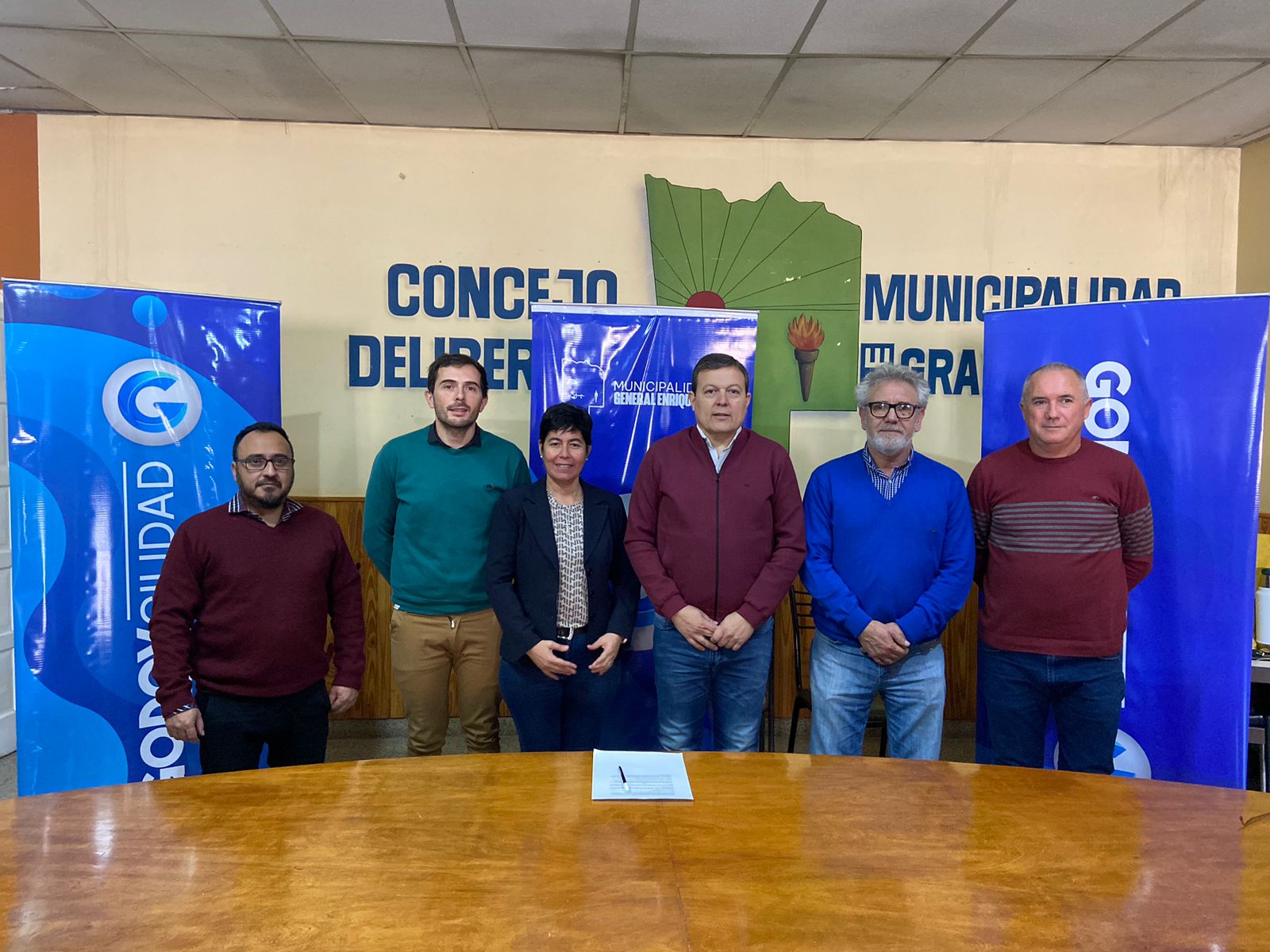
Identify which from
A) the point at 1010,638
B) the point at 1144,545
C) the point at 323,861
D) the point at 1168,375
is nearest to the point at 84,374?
the point at 323,861

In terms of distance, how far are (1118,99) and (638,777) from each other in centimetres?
370

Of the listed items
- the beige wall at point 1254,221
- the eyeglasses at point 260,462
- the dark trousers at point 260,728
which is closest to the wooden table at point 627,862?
the dark trousers at point 260,728

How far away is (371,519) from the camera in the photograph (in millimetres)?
2902

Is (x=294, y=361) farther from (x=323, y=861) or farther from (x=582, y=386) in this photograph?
(x=323, y=861)

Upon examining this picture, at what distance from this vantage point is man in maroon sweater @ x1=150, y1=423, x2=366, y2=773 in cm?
225

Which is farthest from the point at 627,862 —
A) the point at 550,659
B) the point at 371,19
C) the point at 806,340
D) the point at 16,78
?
the point at 16,78

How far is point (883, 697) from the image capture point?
2535 mm

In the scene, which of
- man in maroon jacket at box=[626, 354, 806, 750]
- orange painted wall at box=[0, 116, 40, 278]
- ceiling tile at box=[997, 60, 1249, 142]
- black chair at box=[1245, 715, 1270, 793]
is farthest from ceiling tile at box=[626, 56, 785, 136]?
black chair at box=[1245, 715, 1270, 793]

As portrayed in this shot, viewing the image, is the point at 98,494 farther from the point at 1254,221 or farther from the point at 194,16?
the point at 1254,221

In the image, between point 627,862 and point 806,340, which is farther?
point 806,340

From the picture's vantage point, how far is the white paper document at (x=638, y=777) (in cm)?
158

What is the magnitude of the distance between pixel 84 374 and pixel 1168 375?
13.1 ft

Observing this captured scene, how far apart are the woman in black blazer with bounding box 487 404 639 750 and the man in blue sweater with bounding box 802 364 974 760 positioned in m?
0.66

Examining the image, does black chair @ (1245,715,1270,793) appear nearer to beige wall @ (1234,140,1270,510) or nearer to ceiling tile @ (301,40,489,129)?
beige wall @ (1234,140,1270,510)
